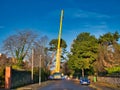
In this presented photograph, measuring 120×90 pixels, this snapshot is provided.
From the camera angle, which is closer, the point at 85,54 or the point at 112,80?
the point at 112,80

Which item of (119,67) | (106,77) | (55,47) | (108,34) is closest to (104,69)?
(106,77)

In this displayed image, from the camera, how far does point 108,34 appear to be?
81062mm

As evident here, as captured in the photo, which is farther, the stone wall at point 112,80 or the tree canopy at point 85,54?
the tree canopy at point 85,54

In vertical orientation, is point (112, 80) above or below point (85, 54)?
below

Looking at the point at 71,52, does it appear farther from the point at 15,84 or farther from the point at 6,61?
the point at 15,84

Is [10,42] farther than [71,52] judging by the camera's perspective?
No

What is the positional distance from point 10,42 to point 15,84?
118 feet

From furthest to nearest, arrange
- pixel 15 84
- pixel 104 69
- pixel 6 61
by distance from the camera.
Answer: pixel 6 61 < pixel 104 69 < pixel 15 84

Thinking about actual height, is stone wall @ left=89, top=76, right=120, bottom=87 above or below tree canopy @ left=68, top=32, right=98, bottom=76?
below

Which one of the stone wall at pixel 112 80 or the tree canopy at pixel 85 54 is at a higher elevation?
the tree canopy at pixel 85 54

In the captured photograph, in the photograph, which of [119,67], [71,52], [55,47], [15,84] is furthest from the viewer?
[55,47]

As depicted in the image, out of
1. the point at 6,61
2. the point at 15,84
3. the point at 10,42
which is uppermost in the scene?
the point at 10,42

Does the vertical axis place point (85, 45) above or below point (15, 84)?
above

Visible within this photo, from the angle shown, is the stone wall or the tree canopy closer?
the stone wall
